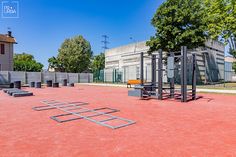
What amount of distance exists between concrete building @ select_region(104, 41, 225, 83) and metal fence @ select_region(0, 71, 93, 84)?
535 cm

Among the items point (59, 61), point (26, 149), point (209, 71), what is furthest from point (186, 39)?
point (59, 61)

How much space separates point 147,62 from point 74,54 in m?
22.0

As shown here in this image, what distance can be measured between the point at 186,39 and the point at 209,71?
11888 millimetres

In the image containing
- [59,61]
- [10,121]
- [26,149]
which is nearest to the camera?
[26,149]

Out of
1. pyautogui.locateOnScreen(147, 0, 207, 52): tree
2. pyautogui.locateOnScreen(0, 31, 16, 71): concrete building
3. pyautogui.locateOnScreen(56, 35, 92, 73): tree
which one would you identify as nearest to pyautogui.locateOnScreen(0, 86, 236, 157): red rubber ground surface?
pyautogui.locateOnScreen(147, 0, 207, 52): tree

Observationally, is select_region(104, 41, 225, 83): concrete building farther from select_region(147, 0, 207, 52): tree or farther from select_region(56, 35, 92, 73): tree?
select_region(56, 35, 92, 73): tree

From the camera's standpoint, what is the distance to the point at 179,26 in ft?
76.3

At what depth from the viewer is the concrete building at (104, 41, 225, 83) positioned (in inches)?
1150

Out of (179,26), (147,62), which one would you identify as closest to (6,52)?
(147,62)

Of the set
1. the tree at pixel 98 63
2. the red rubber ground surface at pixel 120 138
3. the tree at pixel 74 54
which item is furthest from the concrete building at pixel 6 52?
the tree at pixel 98 63

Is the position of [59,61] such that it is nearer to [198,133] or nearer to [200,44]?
[200,44]

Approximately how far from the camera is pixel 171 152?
11.1ft

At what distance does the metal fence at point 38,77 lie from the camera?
27.2 meters

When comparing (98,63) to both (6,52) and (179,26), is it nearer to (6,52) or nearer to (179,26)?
(6,52)
